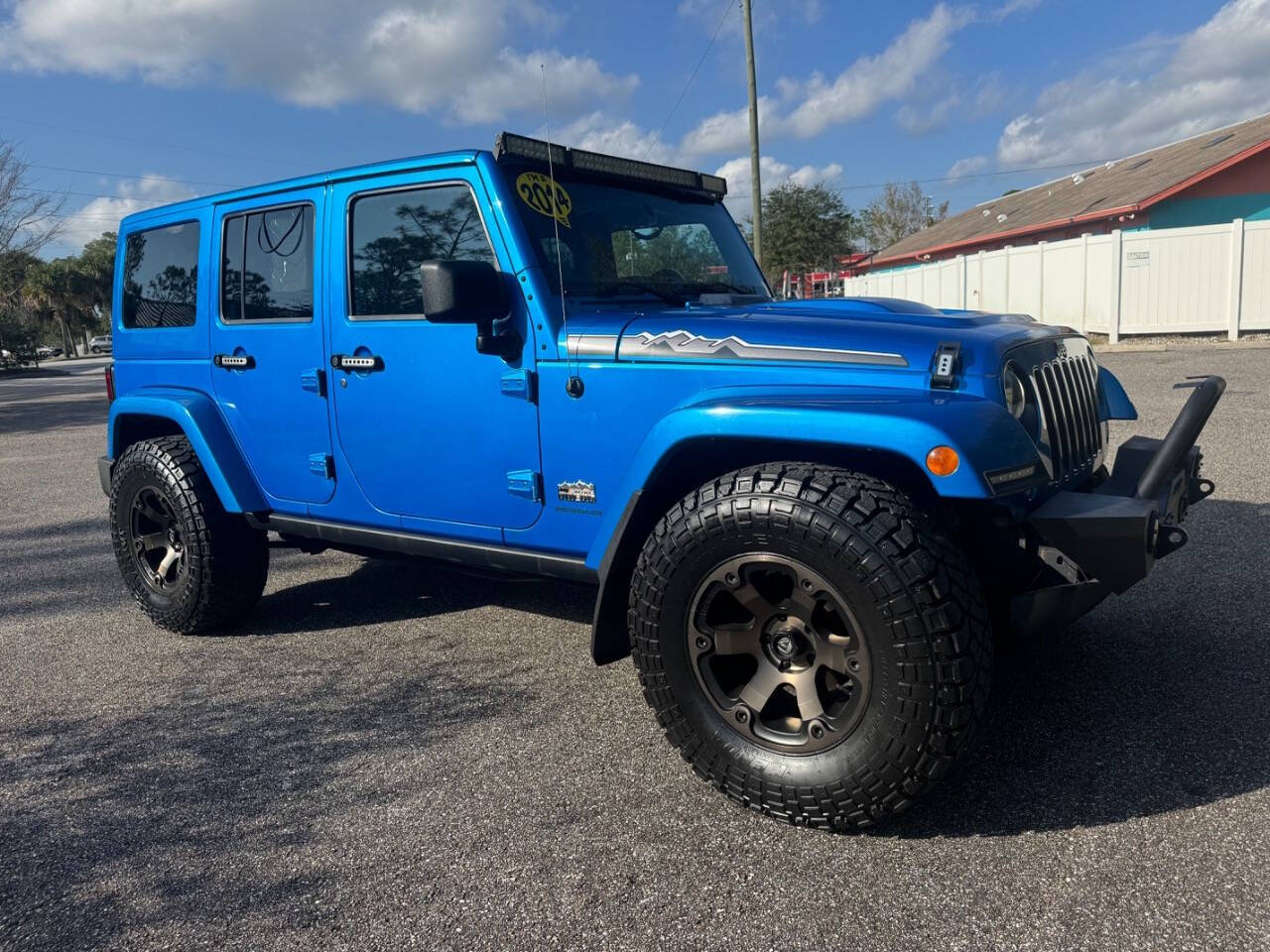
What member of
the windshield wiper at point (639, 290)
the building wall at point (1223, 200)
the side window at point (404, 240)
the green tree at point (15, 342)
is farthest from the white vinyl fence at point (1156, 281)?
the green tree at point (15, 342)

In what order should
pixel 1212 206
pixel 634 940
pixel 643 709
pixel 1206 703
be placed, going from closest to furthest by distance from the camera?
pixel 634 940, pixel 1206 703, pixel 643 709, pixel 1212 206

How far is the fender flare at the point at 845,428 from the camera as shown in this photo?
7.57 ft

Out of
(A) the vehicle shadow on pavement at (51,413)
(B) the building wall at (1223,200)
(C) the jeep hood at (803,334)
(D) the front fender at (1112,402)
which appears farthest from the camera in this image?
(B) the building wall at (1223,200)

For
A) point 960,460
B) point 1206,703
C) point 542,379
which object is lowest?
point 1206,703

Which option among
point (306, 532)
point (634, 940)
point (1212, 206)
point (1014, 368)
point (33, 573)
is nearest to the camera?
point (634, 940)

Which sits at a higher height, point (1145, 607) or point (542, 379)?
point (542, 379)

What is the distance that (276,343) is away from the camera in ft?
12.7

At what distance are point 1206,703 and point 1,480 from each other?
35.1 feet

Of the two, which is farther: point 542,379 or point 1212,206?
point 1212,206

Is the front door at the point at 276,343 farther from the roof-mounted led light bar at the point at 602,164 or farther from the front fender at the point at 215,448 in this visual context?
the roof-mounted led light bar at the point at 602,164

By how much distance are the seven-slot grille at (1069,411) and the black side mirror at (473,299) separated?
66.1 inches

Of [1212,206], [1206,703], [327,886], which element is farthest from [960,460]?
[1212,206]

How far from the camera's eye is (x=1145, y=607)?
405 centimetres

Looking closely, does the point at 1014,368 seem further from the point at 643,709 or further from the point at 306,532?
the point at 306,532
